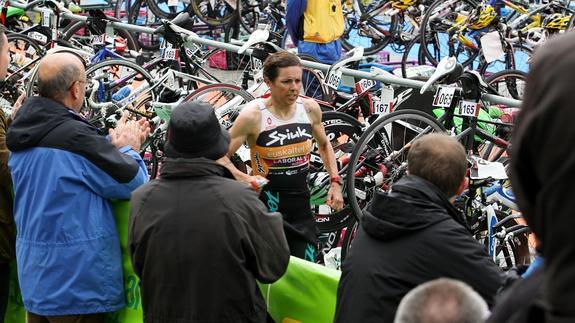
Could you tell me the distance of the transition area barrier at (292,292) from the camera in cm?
398

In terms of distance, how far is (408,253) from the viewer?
10.8 ft

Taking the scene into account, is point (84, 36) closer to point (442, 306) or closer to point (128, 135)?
point (128, 135)

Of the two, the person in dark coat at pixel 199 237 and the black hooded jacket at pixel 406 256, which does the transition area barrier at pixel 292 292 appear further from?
the black hooded jacket at pixel 406 256

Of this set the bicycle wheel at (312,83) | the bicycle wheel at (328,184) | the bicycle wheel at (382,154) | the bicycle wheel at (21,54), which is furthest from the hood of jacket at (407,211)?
the bicycle wheel at (21,54)

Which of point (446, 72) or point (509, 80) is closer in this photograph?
point (446, 72)

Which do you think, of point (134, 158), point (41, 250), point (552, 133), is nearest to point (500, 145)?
point (134, 158)

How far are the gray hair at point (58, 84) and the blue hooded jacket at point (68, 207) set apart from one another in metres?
0.05

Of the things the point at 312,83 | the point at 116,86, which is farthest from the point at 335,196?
the point at 116,86

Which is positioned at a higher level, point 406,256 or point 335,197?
point 406,256

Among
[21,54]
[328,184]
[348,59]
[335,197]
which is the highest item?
[348,59]

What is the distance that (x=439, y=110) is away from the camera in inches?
302

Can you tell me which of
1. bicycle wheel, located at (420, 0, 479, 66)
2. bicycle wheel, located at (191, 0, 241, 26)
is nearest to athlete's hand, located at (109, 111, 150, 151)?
bicycle wheel, located at (420, 0, 479, 66)

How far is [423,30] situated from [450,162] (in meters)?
9.80

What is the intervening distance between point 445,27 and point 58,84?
9.39 metres
